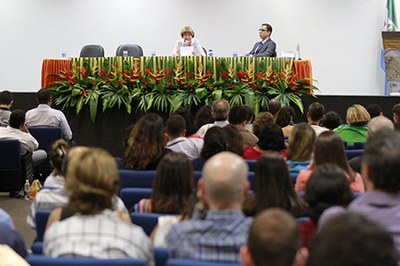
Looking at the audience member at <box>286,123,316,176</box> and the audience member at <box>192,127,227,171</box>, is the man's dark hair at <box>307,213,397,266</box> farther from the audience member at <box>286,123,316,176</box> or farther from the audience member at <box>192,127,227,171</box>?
the audience member at <box>192,127,227,171</box>

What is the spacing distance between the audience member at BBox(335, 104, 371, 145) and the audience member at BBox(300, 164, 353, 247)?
3.41m

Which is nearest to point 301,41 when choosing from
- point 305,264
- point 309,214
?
point 309,214

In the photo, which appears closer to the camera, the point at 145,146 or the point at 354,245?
the point at 354,245

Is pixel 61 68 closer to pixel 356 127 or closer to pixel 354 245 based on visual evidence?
pixel 356 127

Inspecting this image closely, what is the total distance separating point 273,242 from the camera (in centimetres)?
171

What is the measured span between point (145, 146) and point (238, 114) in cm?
170

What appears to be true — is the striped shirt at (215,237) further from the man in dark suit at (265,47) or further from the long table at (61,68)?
the man in dark suit at (265,47)

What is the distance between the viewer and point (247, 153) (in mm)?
5070

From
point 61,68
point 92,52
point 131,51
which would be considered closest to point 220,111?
point 61,68

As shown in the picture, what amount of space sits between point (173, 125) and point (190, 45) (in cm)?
502

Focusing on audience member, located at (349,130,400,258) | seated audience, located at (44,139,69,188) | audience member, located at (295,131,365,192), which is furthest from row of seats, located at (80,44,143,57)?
audience member, located at (349,130,400,258)

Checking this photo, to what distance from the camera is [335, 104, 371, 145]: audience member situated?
20.3 ft

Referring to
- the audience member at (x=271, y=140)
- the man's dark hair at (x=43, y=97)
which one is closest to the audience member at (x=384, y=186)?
the audience member at (x=271, y=140)

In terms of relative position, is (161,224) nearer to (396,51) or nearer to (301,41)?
(396,51)
